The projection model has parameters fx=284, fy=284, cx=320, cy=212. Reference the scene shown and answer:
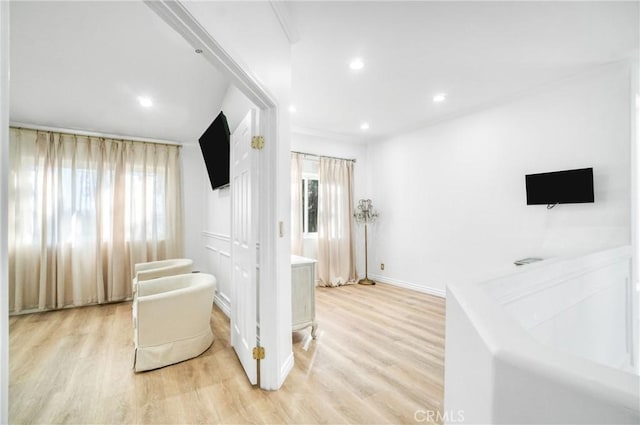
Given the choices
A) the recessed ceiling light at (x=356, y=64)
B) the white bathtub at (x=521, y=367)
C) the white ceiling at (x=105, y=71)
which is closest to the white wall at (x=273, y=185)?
the recessed ceiling light at (x=356, y=64)

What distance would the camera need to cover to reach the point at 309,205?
498 centimetres

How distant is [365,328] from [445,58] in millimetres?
2774

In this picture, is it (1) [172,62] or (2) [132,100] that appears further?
(2) [132,100]

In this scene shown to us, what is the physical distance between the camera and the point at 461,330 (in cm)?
68

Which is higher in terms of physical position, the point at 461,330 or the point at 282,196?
the point at 282,196

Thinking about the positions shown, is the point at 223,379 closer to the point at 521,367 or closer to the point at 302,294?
the point at 302,294

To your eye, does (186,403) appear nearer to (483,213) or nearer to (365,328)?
(365,328)

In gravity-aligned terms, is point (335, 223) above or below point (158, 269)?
above

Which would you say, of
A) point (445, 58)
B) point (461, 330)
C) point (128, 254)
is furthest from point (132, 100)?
point (461, 330)

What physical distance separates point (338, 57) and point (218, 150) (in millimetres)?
1615

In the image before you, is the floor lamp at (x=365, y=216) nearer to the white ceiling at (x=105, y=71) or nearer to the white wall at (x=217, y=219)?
the white wall at (x=217, y=219)

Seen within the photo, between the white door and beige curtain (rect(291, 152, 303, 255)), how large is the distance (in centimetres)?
195

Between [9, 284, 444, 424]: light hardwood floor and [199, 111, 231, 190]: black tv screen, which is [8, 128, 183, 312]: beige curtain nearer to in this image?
[9, 284, 444, 424]: light hardwood floor

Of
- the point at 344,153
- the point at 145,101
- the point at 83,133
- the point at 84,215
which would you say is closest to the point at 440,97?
the point at 344,153
